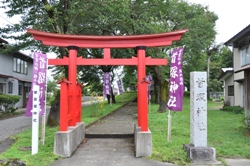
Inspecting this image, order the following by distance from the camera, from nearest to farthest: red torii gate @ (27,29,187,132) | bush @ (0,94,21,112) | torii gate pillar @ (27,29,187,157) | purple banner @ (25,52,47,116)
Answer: purple banner @ (25,52,47,116) → torii gate pillar @ (27,29,187,157) → red torii gate @ (27,29,187,132) → bush @ (0,94,21,112)

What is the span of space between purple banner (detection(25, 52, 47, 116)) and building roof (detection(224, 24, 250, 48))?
12.7 metres

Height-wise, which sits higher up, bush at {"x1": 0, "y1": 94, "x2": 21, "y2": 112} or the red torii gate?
the red torii gate

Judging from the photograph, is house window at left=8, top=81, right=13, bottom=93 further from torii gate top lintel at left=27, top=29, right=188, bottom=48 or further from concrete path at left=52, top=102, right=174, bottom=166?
torii gate top lintel at left=27, top=29, right=188, bottom=48

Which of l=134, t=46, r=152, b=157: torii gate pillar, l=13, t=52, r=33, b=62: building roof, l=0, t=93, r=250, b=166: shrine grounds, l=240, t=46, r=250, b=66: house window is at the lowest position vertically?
l=0, t=93, r=250, b=166: shrine grounds

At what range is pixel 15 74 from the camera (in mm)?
24484

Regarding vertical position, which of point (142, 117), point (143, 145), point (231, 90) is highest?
point (231, 90)

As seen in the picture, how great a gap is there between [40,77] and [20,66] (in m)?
20.5

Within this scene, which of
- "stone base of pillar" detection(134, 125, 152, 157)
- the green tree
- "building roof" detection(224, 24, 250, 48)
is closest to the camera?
"stone base of pillar" detection(134, 125, 152, 157)

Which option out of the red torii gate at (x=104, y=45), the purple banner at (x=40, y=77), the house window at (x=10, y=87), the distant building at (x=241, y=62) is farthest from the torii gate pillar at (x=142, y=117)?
the house window at (x=10, y=87)

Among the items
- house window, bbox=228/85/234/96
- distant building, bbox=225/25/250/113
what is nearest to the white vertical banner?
distant building, bbox=225/25/250/113

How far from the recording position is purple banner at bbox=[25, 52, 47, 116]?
7.30 meters

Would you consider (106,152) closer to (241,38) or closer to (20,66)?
(241,38)

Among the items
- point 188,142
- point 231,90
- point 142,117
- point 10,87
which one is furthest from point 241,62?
point 10,87

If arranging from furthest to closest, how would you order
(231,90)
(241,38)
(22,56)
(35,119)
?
(22,56), (231,90), (241,38), (35,119)
